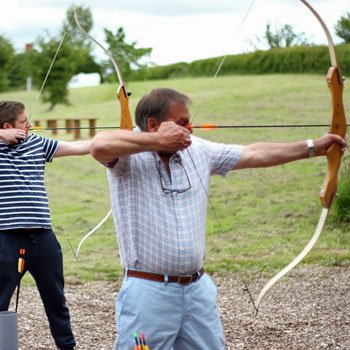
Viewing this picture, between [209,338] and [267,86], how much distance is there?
51.4 feet

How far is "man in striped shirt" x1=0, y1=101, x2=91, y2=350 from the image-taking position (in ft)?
14.3

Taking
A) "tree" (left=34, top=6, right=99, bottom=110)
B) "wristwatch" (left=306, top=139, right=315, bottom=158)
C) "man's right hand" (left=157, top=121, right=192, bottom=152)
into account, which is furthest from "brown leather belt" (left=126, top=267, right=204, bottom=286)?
"tree" (left=34, top=6, right=99, bottom=110)

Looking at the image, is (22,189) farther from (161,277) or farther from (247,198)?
(247,198)

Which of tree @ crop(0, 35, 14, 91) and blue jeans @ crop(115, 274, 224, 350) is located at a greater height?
tree @ crop(0, 35, 14, 91)

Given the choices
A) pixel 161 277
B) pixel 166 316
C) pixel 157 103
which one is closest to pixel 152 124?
pixel 157 103

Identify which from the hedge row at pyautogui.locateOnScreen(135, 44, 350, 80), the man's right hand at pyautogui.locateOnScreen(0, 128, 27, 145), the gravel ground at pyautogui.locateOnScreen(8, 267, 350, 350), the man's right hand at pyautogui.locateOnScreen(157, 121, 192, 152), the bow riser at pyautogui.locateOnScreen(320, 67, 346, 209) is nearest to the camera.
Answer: the man's right hand at pyautogui.locateOnScreen(157, 121, 192, 152)

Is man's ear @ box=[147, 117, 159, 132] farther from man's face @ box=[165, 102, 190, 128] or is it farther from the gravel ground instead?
the gravel ground

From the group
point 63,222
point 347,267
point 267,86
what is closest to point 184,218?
point 347,267

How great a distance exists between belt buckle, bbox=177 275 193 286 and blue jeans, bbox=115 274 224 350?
0.5 inches

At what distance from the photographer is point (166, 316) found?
113 inches

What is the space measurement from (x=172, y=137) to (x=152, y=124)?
168 millimetres

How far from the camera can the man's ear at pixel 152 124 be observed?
9.61 ft

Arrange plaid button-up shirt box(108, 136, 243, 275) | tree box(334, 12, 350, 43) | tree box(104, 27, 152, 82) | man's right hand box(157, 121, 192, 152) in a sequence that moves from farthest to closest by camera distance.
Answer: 1. tree box(104, 27, 152, 82)
2. tree box(334, 12, 350, 43)
3. plaid button-up shirt box(108, 136, 243, 275)
4. man's right hand box(157, 121, 192, 152)

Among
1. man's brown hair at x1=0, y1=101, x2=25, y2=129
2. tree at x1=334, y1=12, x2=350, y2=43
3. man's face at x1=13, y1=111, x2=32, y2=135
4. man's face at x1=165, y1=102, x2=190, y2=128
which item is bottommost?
man's face at x1=13, y1=111, x2=32, y2=135
